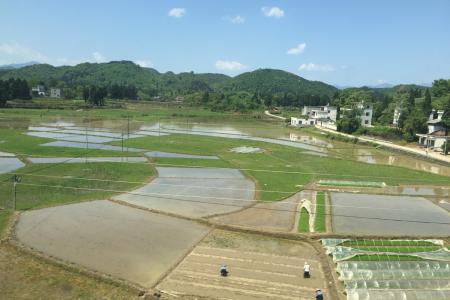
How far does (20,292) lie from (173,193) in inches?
515

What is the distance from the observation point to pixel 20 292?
12.8 meters

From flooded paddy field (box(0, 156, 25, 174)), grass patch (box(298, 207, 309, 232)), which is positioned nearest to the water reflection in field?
flooded paddy field (box(0, 156, 25, 174))

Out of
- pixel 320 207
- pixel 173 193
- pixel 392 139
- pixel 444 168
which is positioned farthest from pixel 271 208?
pixel 392 139

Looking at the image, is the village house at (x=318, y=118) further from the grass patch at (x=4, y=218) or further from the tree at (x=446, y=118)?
→ the grass patch at (x=4, y=218)

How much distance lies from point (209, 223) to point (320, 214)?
22.2ft

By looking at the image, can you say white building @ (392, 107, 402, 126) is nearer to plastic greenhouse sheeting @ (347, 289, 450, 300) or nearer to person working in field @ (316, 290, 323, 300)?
plastic greenhouse sheeting @ (347, 289, 450, 300)

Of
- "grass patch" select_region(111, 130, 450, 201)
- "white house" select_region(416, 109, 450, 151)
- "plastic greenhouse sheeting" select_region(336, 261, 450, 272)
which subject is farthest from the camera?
"white house" select_region(416, 109, 450, 151)

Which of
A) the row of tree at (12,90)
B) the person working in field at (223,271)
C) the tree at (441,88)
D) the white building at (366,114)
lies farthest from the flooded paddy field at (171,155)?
the row of tree at (12,90)

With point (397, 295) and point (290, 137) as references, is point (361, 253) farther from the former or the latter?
point (290, 137)

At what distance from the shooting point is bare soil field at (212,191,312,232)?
19.8 m

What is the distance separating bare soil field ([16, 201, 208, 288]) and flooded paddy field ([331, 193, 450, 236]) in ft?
27.2

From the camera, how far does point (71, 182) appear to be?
87.4ft

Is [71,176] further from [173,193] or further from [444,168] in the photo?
[444,168]

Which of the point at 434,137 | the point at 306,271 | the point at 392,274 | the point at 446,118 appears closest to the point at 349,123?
the point at 446,118
